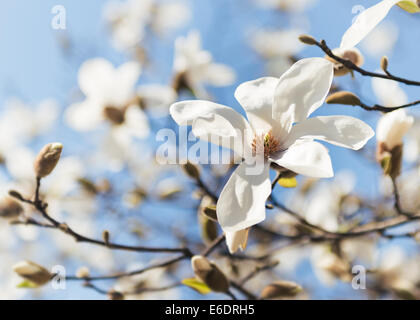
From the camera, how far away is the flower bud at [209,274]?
770mm

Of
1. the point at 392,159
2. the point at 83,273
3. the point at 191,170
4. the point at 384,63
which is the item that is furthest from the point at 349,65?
the point at 83,273

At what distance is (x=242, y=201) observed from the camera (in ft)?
1.96

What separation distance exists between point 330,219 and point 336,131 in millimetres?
882

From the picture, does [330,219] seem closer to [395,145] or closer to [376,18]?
[395,145]

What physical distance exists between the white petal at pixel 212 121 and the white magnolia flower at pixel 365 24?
0.21 m

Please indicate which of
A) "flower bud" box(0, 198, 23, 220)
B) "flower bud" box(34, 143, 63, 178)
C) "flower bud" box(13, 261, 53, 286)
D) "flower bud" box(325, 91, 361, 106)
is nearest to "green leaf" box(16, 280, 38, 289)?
"flower bud" box(13, 261, 53, 286)

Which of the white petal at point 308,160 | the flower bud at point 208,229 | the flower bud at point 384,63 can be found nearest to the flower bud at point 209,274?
the flower bud at point 208,229

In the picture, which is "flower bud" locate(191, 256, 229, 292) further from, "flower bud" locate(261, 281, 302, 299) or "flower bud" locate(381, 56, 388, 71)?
"flower bud" locate(381, 56, 388, 71)

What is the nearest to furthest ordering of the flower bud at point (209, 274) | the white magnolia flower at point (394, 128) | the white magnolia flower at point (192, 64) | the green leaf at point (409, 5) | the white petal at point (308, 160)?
the white petal at point (308, 160) < the green leaf at point (409, 5) < the flower bud at point (209, 274) < the white magnolia flower at point (394, 128) < the white magnolia flower at point (192, 64)

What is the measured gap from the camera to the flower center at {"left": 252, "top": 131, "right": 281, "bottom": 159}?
70 cm

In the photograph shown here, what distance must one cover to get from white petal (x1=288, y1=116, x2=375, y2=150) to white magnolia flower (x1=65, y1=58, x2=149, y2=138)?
37.6 inches

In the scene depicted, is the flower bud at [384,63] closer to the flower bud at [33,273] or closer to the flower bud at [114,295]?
the flower bud at [114,295]
